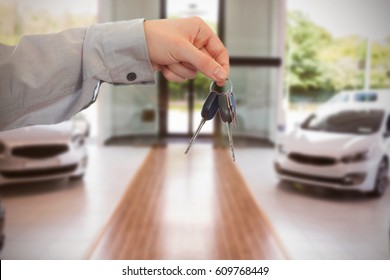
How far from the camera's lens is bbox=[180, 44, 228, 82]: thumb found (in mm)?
622

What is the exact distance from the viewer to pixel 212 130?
6348 millimetres

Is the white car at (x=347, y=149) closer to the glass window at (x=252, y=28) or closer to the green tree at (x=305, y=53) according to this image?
the green tree at (x=305, y=53)

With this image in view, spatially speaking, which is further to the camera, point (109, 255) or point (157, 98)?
point (157, 98)

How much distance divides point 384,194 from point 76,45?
2.94 m

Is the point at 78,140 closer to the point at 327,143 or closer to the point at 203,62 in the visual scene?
the point at 327,143

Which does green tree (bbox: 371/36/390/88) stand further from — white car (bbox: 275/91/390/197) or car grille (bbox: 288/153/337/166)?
car grille (bbox: 288/153/337/166)

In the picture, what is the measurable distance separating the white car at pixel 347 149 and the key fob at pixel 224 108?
2526 mm

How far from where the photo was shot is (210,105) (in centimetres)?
69

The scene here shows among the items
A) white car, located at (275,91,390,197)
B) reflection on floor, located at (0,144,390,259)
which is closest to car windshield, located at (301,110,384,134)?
white car, located at (275,91,390,197)

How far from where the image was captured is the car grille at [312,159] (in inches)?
119

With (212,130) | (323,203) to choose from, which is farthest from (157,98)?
(323,203)

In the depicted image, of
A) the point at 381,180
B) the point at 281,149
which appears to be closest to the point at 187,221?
the point at 281,149

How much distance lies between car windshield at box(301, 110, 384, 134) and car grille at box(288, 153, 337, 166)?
0.28 metres
